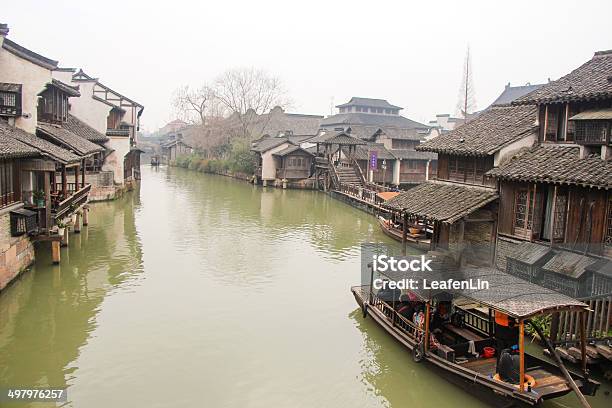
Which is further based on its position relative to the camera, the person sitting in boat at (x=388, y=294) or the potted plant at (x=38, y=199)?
the potted plant at (x=38, y=199)

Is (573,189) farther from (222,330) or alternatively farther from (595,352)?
(222,330)

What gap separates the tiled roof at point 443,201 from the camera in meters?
17.0

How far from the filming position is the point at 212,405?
11.3m

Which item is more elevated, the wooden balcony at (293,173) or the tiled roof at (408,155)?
the tiled roof at (408,155)

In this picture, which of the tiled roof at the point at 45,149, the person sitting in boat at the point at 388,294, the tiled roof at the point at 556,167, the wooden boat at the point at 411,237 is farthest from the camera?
the wooden boat at the point at 411,237

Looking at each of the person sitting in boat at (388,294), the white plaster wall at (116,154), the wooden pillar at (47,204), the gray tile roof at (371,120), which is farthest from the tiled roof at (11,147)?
the gray tile roof at (371,120)

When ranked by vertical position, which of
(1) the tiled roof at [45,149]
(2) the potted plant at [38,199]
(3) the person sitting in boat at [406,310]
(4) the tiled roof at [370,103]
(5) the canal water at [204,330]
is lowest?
(5) the canal water at [204,330]

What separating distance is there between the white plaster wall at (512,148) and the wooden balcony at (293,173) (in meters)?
37.8

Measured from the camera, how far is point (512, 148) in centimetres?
1734

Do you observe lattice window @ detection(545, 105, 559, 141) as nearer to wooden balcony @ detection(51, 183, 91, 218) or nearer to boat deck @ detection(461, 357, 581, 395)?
boat deck @ detection(461, 357, 581, 395)

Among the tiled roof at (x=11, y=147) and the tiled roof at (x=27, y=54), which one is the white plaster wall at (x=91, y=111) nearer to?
the tiled roof at (x=27, y=54)

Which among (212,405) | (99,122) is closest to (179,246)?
(212,405)

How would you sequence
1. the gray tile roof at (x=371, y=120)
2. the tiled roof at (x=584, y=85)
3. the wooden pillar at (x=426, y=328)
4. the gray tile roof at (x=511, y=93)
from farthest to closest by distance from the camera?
the gray tile roof at (x=371, y=120) < the gray tile roof at (x=511, y=93) < the tiled roof at (x=584, y=85) < the wooden pillar at (x=426, y=328)

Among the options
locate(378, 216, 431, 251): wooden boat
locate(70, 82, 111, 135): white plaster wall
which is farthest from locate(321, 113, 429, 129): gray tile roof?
locate(378, 216, 431, 251): wooden boat
